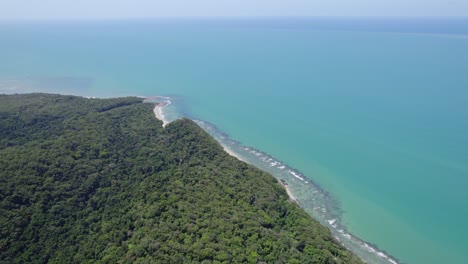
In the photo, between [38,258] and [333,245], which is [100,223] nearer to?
[38,258]

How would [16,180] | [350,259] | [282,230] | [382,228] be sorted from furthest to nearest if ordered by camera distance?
[382,228]
[16,180]
[282,230]
[350,259]

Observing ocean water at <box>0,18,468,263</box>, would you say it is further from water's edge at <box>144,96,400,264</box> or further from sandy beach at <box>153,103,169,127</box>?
sandy beach at <box>153,103,169,127</box>

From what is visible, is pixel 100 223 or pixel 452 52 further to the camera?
pixel 452 52

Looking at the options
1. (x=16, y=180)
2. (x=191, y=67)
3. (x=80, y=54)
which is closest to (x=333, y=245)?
(x=16, y=180)

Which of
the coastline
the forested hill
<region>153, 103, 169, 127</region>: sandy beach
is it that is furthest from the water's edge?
the forested hill

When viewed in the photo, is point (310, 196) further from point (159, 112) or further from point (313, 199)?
point (159, 112)

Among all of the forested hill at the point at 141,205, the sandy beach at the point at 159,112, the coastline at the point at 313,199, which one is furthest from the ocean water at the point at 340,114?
the forested hill at the point at 141,205
